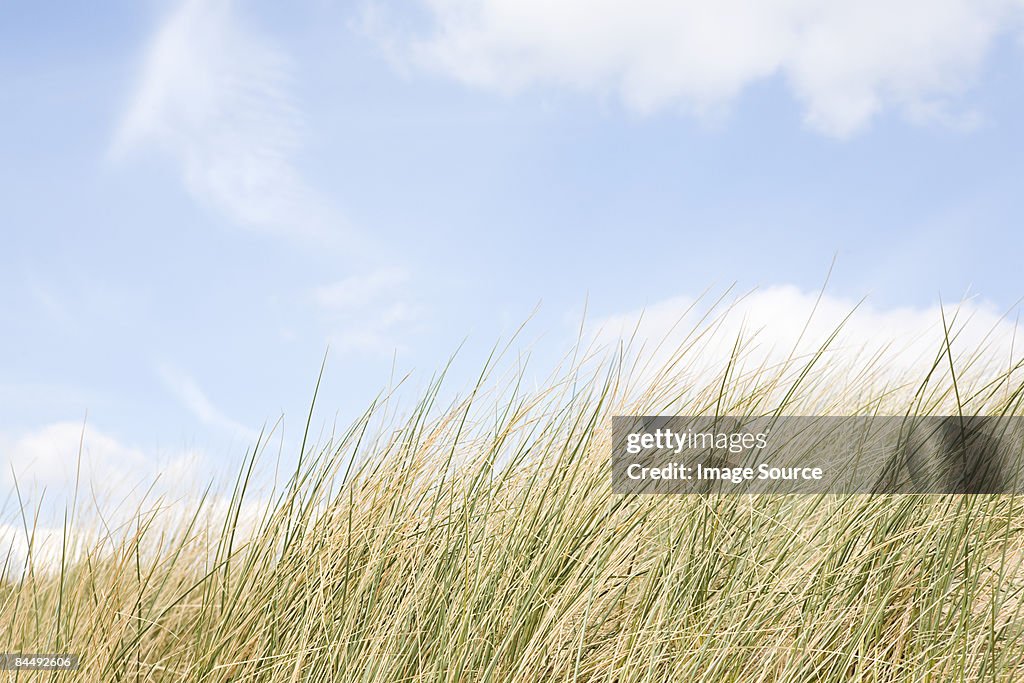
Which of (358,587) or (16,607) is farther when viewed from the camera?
(16,607)

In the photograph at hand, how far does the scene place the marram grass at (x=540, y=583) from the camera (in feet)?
8.08

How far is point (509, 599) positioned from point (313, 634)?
69 cm

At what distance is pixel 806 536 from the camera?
2738 millimetres

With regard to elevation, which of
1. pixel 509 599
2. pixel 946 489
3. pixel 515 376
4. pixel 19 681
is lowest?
pixel 19 681

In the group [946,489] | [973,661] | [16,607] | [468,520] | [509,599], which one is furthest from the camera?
[16,607]

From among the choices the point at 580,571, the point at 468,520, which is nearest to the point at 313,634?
the point at 468,520

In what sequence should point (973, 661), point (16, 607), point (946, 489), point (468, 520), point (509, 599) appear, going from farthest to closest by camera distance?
1. point (16, 607)
2. point (946, 489)
3. point (468, 520)
4. point (509, 599)
5. point (973, 661)

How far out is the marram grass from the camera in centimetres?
246

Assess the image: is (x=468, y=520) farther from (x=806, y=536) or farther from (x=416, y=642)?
(x=806, y=536)

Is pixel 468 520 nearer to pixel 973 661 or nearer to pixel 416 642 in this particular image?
pixel 416 642

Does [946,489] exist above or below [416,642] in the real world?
above

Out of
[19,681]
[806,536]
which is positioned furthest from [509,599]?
[19,681]

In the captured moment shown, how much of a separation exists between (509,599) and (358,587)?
52 centimetres

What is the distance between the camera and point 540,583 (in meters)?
2.56
